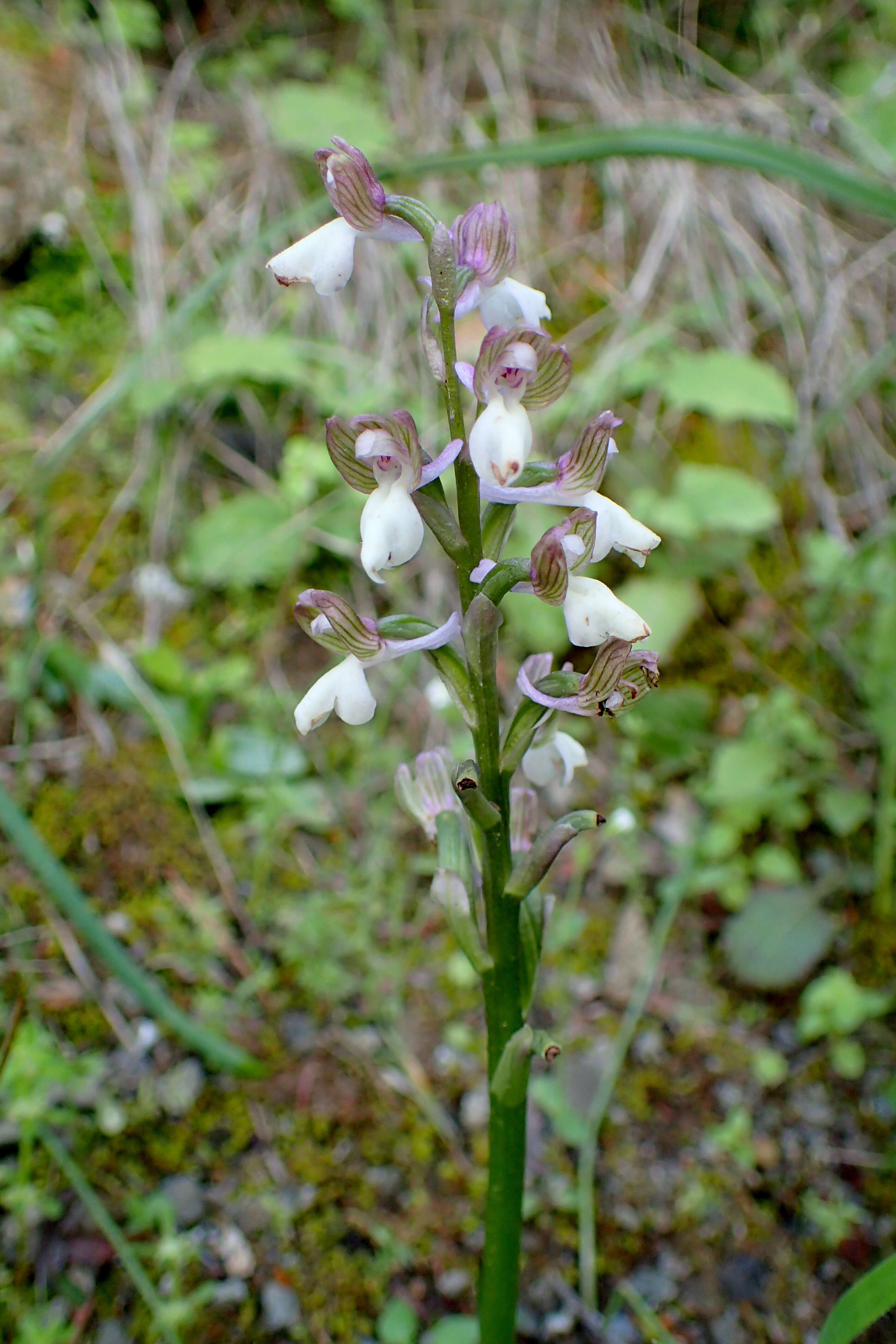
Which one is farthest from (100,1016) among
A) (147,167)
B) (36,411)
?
(147,167)

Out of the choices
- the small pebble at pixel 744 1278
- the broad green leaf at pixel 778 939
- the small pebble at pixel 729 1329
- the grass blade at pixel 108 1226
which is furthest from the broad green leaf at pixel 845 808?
the grass blade at pixel 108 1226

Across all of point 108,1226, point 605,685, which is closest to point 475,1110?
point 108,1226

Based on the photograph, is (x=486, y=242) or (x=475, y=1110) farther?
(x=475, y=1110)

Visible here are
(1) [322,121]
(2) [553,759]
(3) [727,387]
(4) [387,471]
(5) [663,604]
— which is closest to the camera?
(4) [387,471]

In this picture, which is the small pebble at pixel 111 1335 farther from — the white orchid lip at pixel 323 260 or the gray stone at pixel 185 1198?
the white orchid lip at pixel 323 260

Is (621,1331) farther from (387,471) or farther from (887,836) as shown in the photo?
(387,471)

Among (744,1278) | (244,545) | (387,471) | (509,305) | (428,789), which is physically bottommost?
(744,1278)

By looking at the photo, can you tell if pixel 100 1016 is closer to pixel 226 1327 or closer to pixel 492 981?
pixel 226 1327
